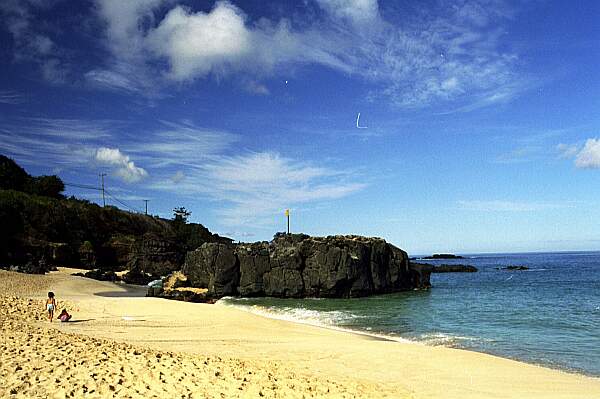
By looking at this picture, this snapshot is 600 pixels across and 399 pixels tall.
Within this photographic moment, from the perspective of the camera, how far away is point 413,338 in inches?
866

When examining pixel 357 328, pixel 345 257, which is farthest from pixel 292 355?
pixel 345 257

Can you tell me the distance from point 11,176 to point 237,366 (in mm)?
97953

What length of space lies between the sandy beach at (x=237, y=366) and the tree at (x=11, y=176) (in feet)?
264

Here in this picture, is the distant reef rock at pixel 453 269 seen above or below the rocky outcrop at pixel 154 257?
below

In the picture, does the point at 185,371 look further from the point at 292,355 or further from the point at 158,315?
the point at 158,315

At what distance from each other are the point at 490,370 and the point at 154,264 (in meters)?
63.2

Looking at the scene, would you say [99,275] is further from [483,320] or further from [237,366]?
[237,366]

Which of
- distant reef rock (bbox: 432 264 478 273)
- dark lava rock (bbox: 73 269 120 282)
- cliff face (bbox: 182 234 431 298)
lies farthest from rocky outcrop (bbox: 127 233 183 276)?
distant reef rock (bbox: 432 264 478 273)

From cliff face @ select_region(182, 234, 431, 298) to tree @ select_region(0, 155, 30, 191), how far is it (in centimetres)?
6198

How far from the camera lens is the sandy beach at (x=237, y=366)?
1040 cm


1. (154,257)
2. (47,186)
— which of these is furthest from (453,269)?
(47,186)

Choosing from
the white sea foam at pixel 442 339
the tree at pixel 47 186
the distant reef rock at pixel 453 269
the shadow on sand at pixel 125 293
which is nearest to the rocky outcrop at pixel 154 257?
the shadow on sand at pixel 125 293

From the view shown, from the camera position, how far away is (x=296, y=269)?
4525cm

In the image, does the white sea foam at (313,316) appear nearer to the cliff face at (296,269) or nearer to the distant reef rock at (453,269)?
the cliff face at (296,269)
